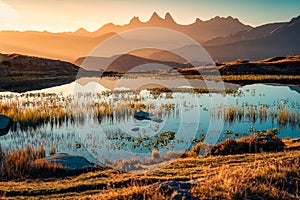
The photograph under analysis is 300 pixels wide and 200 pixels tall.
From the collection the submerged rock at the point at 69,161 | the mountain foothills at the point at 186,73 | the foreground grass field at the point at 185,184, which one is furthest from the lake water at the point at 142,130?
the mountain foothills at the point at 186,73

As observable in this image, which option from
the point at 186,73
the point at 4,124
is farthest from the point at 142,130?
the point at 186,73

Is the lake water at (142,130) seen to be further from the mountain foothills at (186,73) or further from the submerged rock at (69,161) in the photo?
the mountain foothills at (186,73)

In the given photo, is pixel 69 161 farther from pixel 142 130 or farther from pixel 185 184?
pixel 142 130

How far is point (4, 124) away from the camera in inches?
991

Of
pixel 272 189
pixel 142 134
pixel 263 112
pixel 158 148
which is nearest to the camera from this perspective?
pixel 272 189

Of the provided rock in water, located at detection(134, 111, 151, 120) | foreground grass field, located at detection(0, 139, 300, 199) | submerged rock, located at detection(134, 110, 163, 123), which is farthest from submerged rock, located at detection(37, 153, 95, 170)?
rock in water, located at detection(134, 111, 151, 120)

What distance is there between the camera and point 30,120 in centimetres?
2692

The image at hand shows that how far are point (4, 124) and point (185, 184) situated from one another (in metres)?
19.7

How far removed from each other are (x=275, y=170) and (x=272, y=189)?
73.9 inches

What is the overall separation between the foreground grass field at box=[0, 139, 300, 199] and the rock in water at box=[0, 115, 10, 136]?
12101 mm

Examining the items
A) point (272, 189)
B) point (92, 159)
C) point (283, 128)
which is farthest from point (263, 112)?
point (272, 189)

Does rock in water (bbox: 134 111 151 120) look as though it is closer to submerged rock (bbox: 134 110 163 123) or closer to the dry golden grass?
submerged rock (bbox: 134 110 163 123)

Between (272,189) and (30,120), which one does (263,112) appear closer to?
(30,120)

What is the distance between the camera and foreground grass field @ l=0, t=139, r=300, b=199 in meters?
8.89
